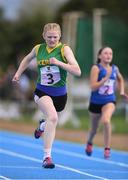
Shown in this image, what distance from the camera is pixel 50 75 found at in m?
10.8

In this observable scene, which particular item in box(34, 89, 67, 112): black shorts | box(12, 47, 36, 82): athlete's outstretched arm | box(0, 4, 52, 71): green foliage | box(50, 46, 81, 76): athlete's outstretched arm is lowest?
box(34, 89, 67, 112): black shorts

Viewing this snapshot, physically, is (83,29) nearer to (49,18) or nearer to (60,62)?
(60,62)

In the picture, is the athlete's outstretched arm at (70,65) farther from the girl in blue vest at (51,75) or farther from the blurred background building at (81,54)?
the blurred background building at (81,54)

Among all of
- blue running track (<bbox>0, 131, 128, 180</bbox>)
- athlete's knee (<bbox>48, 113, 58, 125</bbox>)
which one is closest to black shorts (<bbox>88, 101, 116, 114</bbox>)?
blue running track (<bbox>0, 131, 128, 180</bbox>)

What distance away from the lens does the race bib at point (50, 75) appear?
10812 millimetres

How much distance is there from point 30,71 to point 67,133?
7.39 meters

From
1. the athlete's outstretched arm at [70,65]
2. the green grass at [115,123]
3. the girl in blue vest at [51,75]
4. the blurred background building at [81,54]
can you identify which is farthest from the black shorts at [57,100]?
the blurred background building at [81,54]

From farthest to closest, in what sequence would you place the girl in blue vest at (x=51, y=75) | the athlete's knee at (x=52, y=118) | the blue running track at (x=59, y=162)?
the blue running track at (x=59, y=162), the athlete's knee at (x=52, y=118), the girl in blue vest at (x=51, y=75)

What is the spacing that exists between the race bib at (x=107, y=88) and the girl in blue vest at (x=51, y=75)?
2153mm

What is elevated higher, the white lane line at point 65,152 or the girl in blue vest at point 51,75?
the white lane line at point 65,152

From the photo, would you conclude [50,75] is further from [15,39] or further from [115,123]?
[15,39]

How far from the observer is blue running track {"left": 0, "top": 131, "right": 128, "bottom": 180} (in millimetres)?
11758

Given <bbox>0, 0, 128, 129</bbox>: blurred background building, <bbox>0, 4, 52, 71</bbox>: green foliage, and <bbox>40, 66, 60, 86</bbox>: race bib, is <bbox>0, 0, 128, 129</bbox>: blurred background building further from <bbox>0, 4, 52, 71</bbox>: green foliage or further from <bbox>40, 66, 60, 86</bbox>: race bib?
<bbox>40, 66, 60, 86</bbox>: race bib

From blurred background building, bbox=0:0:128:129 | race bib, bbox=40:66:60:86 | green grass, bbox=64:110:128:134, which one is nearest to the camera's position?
race bib, bbox=40:66:60:86
